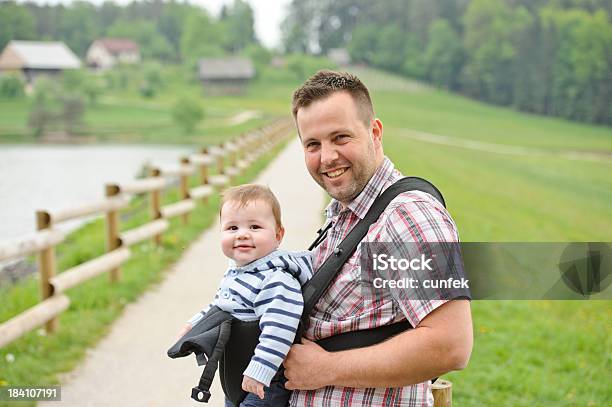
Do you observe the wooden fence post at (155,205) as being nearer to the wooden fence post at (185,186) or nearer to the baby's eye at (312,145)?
the wooden fence post at (185,186)

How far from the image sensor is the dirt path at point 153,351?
4516 mm

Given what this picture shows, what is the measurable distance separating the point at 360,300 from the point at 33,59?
229 ft

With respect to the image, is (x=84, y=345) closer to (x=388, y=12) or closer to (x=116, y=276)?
(x=116, y=276)

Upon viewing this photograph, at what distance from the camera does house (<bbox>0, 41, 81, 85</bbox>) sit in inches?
2445

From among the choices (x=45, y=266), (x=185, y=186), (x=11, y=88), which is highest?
(x=11, y=88)

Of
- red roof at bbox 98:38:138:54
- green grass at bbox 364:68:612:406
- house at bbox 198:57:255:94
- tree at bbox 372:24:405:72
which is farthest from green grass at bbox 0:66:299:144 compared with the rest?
green grass at bbox 364:68:612:406

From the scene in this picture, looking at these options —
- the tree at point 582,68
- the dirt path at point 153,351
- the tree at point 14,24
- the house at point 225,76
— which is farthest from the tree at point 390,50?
the dirt path at point 153,351

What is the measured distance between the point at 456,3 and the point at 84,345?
5546 inches

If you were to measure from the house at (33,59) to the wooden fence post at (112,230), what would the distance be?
5905 cm

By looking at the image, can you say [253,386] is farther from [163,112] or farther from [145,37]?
[145,37]

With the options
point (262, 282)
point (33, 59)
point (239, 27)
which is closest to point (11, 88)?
point (33, 59)

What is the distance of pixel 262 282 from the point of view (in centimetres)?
221

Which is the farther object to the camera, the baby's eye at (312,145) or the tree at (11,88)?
the tree at (11,88)

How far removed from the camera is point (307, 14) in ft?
434
